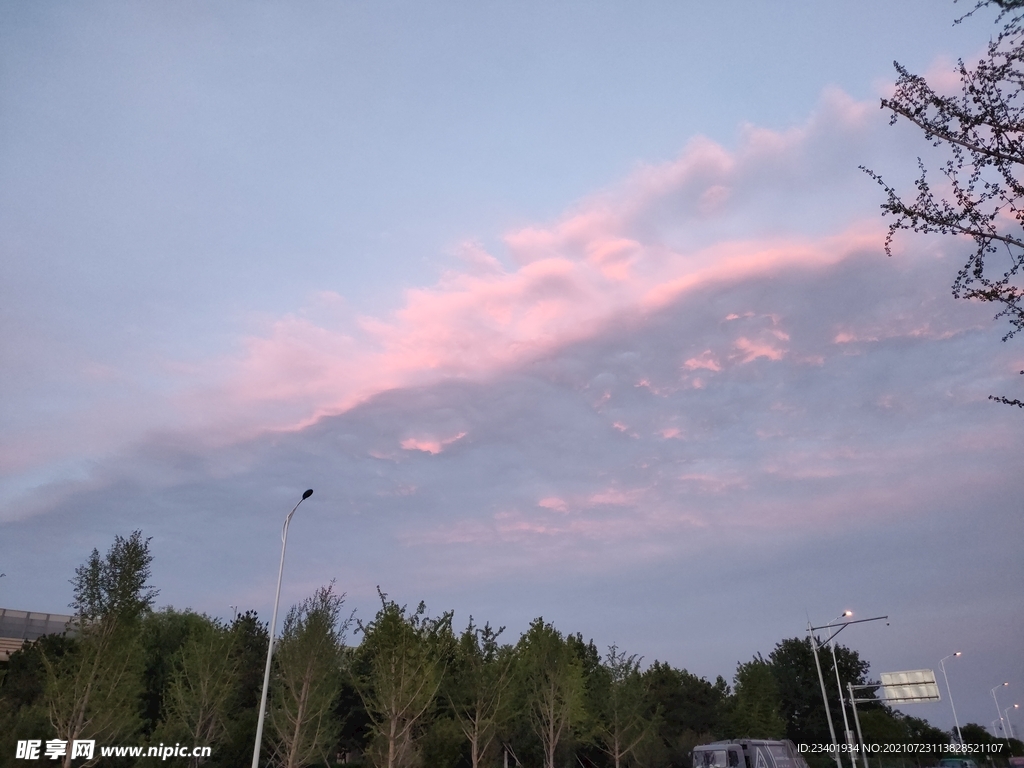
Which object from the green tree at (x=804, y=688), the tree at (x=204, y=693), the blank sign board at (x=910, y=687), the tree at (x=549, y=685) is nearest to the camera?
the tree at (x=204, y=693)

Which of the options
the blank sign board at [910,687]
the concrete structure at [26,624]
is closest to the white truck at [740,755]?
the blank sign board at [910,687]

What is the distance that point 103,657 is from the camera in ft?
96.3

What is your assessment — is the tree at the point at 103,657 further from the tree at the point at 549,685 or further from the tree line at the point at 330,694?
the tree at the point at 549,685

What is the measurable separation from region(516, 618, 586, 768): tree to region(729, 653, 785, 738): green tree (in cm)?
3031

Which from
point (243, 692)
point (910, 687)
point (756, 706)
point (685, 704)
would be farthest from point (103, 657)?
point (756, 706)

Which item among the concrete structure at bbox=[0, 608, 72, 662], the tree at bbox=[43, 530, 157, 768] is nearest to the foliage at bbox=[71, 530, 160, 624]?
the tree at bbox=[43, 530, 157, 768]

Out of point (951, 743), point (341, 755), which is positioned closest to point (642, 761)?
point (341, 755)

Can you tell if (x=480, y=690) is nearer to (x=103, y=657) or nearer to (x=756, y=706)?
(x=103, y=657)

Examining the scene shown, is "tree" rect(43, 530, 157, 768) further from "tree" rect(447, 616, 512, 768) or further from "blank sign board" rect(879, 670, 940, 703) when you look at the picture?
"blank sign board" rect(879, 670, 940, 703)

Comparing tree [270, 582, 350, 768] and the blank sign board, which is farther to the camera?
the blank sign board

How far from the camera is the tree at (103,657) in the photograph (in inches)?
1127

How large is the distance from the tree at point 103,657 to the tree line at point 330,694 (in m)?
0.06

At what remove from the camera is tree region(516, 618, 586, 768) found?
150 feet

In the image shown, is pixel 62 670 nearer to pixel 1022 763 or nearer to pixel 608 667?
pixel 608 667
